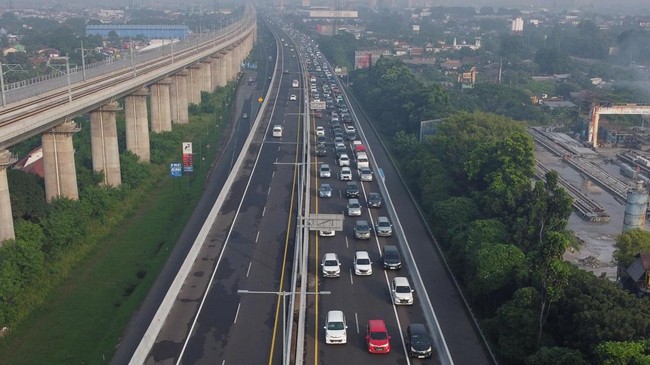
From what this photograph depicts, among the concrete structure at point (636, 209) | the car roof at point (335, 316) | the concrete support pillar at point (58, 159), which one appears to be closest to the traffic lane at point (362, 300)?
the car roof at point (335, 316)

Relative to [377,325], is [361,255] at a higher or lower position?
lower

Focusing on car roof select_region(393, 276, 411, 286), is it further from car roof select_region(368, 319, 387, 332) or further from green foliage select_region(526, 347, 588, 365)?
green foliage select_region(526, 347, 588, 365)

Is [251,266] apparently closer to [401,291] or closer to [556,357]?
[401,291]

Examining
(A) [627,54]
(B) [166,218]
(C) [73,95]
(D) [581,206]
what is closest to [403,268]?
(B) [166,218]

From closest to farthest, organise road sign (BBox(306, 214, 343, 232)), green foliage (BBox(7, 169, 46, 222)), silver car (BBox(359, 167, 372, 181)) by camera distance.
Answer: road sign (BBox(306, 214, 343, 232)) < green foliage (BBox(7, 169, 46, 222)) < silver car (BBox(359, 167, 372, 181))

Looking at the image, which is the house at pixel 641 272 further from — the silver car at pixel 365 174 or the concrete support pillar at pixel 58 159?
the concrete support pillar at pixel 58 159

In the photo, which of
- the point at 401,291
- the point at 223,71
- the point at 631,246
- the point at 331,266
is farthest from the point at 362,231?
the point at 223,71

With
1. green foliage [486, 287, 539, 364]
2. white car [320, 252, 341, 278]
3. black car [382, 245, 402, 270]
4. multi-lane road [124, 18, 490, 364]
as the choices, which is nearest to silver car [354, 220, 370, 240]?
multi-lane road [124, 18, 490, 364]
